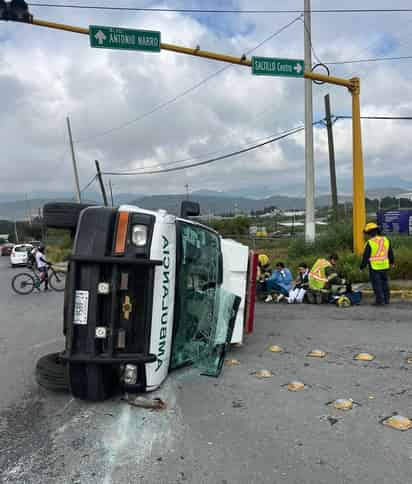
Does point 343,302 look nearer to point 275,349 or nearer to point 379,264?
point 379,264

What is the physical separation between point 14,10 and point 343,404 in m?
8.60

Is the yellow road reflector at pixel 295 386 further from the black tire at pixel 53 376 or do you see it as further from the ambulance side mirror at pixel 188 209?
the ambulance side mirror at pixel 188 209

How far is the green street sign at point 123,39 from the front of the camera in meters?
Answer: 9.02

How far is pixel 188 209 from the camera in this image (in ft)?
18.4

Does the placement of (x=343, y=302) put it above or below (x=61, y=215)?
below

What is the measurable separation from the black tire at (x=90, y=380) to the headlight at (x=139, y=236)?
3.47 ft

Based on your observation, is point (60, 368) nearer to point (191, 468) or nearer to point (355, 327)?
point (191, 468)

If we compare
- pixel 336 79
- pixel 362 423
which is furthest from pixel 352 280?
pixel 362 423

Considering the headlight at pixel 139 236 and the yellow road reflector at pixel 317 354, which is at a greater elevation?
the headlight at pixel 139 236

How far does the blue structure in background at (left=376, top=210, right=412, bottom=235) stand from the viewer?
51.4 feet

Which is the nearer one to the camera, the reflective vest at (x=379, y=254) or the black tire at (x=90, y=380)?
the black tire at (x=90, y=380)

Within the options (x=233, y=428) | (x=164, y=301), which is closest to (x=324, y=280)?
(x=164, y=301)

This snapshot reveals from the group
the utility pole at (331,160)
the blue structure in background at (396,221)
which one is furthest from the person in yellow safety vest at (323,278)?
the utility pole at (331,160)

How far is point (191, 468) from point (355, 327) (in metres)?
4.50
